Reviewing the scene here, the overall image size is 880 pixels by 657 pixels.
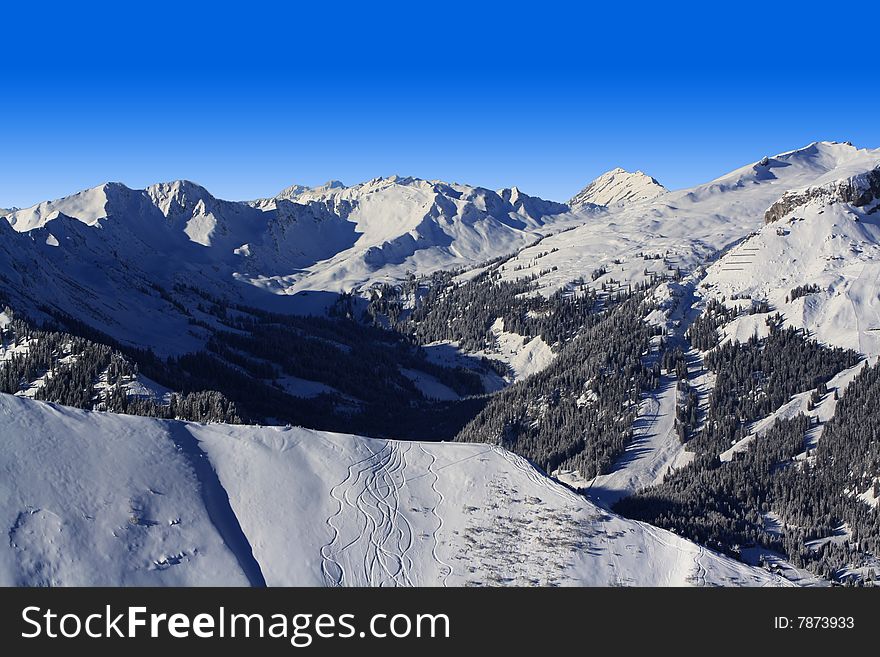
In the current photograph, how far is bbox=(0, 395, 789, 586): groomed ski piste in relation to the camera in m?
75.9

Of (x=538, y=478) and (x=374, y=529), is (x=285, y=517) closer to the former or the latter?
(x=374, y=529)

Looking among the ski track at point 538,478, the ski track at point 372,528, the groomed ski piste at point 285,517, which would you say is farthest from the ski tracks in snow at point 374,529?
the ski track at point 538,478

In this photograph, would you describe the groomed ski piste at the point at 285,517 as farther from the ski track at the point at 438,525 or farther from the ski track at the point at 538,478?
the ski track at the point at 538,478

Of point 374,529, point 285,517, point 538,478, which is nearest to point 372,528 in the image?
point 374,529

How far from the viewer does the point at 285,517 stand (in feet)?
286

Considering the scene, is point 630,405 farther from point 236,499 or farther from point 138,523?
point 138,523

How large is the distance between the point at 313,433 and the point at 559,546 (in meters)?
38.1

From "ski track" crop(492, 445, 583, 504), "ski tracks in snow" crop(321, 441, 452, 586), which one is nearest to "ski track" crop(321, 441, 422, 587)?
"ski tracks in snow" crop(321, 441, 452, 586)

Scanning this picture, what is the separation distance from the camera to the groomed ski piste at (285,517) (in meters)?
75.9

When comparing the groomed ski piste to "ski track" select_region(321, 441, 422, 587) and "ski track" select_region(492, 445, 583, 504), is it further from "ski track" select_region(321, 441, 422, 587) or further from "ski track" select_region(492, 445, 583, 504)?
"ski track" select_region(492, 445, 583, 504)

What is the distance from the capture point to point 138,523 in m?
80.1

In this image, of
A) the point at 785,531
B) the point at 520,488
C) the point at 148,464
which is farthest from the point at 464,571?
the point at 785,531

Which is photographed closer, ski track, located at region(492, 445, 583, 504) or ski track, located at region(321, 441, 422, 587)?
ski track, located at region(321, 441, 422, 587)
